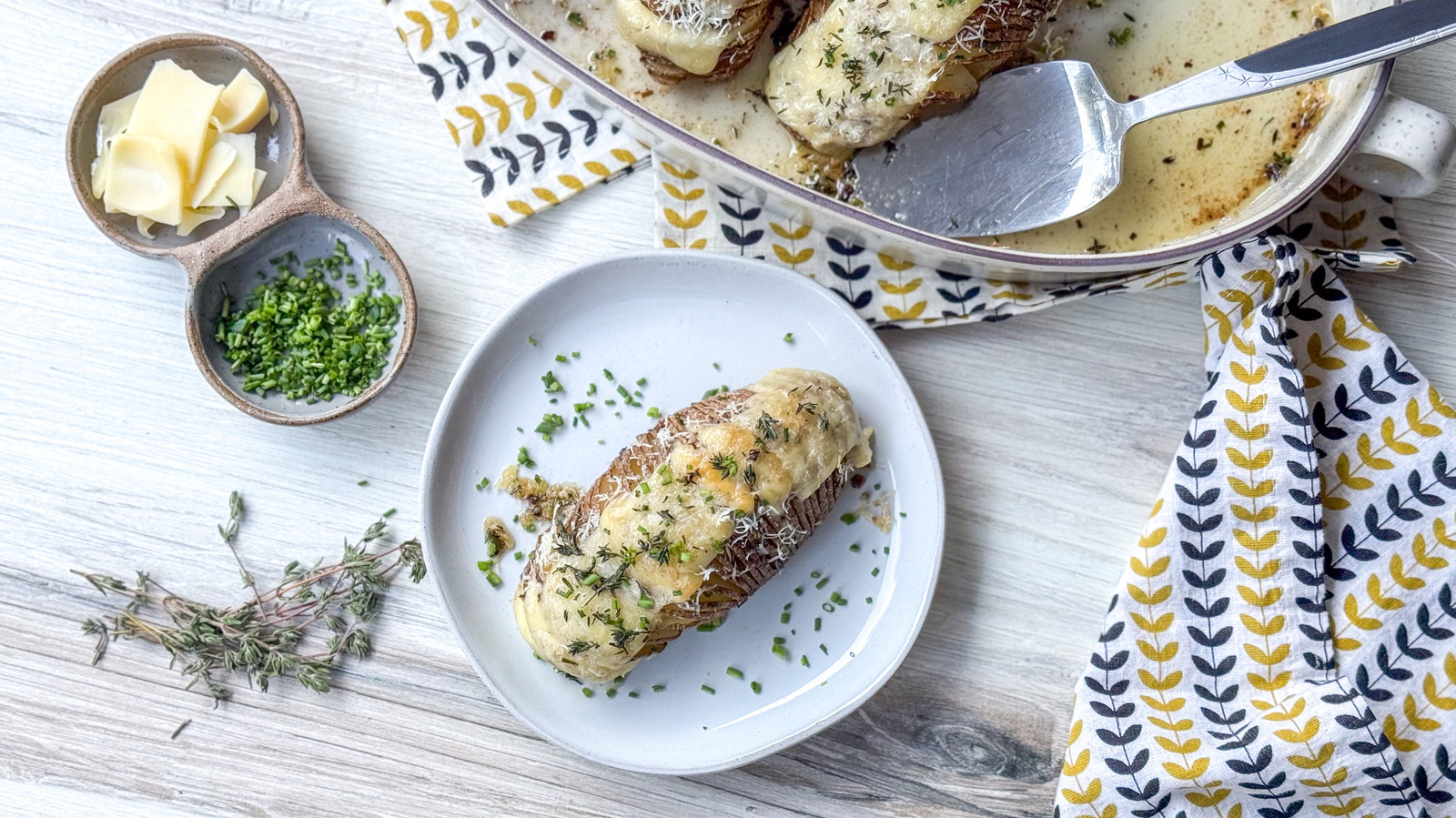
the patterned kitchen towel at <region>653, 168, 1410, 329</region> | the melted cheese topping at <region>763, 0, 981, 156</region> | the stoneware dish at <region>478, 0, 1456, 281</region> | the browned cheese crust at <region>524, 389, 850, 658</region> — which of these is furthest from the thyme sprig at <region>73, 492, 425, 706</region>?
the melted cheese topping at <region>763, 0, 981, 156</region>

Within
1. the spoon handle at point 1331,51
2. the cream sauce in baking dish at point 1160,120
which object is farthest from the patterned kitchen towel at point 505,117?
the spoon handle at point 1331,51

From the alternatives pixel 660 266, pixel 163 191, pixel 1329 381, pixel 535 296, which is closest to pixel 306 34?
pixel 163 191

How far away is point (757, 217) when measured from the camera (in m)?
2.68

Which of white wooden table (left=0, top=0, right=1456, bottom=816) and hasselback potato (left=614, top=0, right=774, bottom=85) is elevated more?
hasselback potato (left=614, top=0, right=774, bottom=85)

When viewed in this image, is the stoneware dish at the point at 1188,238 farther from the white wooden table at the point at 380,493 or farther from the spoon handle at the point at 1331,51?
the white wooden table at the point at 380,493

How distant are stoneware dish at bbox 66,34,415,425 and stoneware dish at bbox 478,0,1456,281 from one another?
688mm

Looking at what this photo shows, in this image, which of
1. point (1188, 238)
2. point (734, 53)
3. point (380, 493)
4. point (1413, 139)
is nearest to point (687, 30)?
point (734, 53)

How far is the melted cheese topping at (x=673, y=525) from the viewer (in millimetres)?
2311

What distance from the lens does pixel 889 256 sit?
105 inches

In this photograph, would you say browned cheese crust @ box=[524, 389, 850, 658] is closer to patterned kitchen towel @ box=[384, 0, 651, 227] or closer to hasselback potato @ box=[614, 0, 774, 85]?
patterned kitchen towel @ box=[384, 0, 651, 227]

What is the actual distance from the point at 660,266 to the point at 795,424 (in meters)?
0.63

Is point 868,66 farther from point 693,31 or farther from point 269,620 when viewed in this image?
point 269,620

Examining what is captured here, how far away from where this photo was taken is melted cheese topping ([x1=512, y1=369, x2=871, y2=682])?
7.58ft

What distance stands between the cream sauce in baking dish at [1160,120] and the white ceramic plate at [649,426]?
423mm
